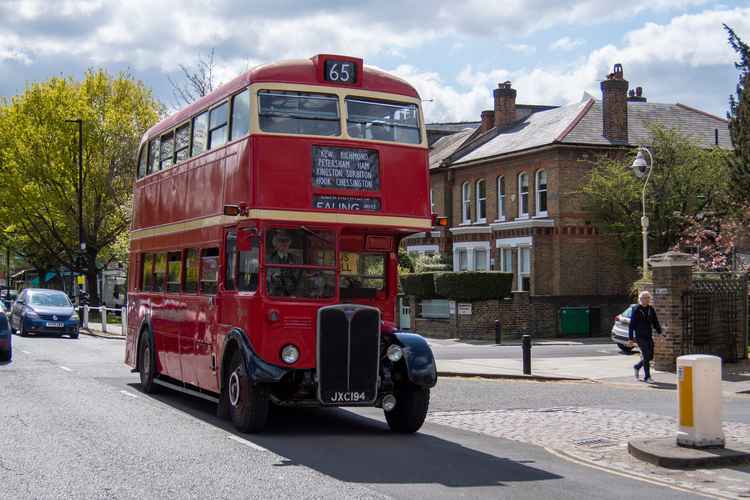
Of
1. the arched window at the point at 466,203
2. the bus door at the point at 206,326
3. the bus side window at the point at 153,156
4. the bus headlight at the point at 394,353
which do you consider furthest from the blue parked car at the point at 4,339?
the arched window at the point at 466,203

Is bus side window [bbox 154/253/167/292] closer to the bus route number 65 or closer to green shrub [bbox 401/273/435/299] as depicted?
the bus route number 65

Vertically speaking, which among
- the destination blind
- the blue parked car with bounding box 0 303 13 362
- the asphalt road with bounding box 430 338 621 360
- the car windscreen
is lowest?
the asphalt road with bounding box 430 338 621 360

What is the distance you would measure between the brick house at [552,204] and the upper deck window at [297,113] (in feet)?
89.9

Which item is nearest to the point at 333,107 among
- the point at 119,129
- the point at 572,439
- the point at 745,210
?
the point at 572,439

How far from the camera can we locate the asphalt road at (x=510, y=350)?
2859 centimetres

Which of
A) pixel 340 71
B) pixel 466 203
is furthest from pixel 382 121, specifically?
pixel 466 203

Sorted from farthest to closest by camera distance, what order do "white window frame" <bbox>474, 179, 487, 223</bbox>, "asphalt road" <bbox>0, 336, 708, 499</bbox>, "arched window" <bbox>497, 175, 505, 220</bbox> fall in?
1. "white window frame" <bbox>474, 179, 487, 223</bbox>
2. "arched window" <bbox>497, 175, 505, 220</bbox>
3. "asphalt road" <bbox>0, 336, 708, 499</bbox>

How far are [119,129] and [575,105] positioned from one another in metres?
23.2

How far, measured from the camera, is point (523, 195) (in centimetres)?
4472

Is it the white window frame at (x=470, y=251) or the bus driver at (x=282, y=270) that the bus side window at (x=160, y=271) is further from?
the white window frame at (x=470, y=251)

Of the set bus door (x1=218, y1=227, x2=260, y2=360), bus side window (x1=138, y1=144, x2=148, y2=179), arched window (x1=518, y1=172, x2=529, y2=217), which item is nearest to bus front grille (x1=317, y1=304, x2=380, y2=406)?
bus door (x1=218, y1=227, x2=260, y2=360)

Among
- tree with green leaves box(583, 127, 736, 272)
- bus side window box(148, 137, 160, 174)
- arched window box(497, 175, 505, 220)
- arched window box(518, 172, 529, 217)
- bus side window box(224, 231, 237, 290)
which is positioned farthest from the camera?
arched window box(497, 175, 505, 220)

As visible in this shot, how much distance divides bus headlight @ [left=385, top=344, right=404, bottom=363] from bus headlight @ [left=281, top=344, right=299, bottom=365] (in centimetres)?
114

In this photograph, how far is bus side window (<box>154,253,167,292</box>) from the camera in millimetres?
16625
